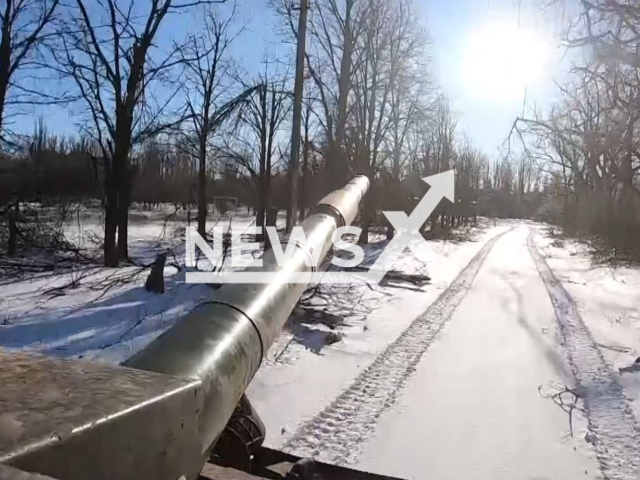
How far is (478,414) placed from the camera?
5.35m

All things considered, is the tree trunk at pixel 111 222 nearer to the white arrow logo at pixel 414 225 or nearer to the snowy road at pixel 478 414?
the white arrow logo at pixel 414 225

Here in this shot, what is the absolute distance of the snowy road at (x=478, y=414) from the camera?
173 inches

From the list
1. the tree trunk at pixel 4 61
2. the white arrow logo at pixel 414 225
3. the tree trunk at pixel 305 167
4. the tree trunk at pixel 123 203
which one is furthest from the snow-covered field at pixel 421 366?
the tree trunk at pixel 305 167

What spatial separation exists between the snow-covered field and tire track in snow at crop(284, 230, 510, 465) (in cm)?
2

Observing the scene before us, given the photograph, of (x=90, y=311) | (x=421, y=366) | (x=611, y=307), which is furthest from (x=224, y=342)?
(x=611, y=307)

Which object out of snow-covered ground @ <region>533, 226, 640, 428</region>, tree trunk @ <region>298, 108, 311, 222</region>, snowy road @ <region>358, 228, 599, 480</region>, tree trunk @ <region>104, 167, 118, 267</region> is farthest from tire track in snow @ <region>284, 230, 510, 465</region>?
tree trunk @ <region>298, 108, 311, 222</region>

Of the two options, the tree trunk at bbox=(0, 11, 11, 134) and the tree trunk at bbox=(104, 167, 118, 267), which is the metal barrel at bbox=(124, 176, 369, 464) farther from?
the tree trunk at bbox=(0, 11, 11, 134)

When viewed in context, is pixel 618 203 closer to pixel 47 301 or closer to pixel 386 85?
pixel 386 85

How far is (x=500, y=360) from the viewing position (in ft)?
24.1

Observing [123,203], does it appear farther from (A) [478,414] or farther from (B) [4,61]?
(A) [478,414]

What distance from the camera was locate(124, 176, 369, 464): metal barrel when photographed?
202 centimetres

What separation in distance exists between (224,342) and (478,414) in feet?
12.6

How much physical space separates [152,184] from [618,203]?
42.5 metres

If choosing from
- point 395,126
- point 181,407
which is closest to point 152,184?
point 395,126
